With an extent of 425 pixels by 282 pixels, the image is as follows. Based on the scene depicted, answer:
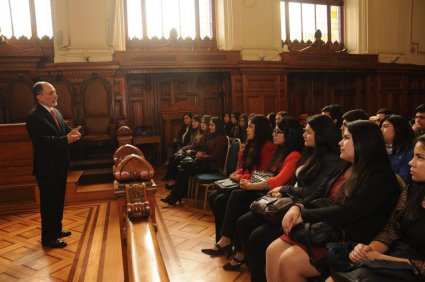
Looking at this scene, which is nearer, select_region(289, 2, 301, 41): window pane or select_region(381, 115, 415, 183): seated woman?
select_region(381, 115, 415, 183): seated woman

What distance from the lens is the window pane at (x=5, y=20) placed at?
24.0 ft

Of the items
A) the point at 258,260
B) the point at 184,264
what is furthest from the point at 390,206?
the point at 184,264

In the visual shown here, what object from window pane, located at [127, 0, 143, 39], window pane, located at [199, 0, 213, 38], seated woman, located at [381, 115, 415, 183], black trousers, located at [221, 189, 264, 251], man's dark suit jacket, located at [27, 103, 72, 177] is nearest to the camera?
seated woman, located at [381, 115, 415, 183]

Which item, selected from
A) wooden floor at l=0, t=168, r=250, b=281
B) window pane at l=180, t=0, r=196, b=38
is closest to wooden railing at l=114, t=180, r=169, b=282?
wooden floor at l=0, t=168, r=250, b=281

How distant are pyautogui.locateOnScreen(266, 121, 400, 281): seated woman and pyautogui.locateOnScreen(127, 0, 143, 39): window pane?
23.1 feet

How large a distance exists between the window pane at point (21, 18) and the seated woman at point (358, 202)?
7612 millimetres

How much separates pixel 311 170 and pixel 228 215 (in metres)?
0.89

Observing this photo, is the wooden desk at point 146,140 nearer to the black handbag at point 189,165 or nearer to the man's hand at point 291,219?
the black handbag at point 189,165

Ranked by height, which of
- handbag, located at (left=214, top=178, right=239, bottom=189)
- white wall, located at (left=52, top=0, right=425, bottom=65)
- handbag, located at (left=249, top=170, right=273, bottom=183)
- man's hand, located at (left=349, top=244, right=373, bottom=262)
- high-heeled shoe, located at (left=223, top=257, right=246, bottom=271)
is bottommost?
high-heeled shoe, located at (left=223, top=257, right=246, bottom=271)

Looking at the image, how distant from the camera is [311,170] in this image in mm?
2342

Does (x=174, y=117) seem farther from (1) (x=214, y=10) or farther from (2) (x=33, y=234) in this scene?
(2) (x=33, y=234)

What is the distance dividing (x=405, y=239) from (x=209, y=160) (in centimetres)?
306

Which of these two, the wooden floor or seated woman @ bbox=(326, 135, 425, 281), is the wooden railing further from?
the wooden floor

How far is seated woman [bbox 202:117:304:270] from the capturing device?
109 inches
